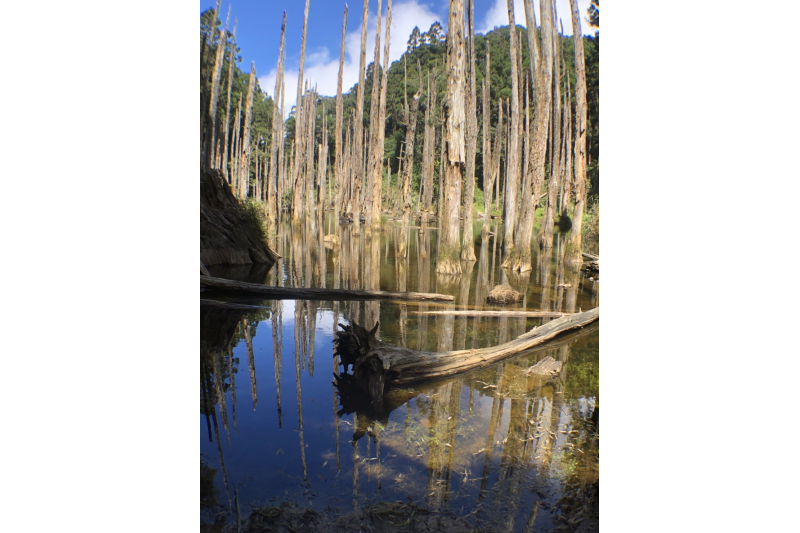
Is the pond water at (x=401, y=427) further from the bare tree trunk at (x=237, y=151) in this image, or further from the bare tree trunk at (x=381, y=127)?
the bare tree trunk at (x=237, y=151)

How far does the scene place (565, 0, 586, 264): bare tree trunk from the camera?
13.6 m

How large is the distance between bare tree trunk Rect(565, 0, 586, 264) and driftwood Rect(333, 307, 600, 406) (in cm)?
985

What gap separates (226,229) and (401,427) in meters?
10.7

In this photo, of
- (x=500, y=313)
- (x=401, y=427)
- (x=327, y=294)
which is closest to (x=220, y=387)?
(x=401, y=427)

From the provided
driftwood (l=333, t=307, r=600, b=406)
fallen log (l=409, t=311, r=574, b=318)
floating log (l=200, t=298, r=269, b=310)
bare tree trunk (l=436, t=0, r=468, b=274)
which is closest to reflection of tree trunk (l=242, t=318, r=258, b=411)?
floating log (l=200, t=298, r=269, b=310)

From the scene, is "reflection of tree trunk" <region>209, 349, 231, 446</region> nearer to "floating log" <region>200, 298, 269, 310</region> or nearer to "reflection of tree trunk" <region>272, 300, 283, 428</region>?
"reflection of tree trunk" <region>272, 300, 283, 428</region>

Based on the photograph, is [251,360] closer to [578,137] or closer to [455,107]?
[455,107]

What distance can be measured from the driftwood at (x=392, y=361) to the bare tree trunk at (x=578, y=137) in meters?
9.85

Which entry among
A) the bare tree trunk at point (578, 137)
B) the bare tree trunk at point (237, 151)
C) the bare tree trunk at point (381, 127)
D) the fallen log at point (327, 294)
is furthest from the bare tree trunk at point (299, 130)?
the fallen log at point (327, 294)

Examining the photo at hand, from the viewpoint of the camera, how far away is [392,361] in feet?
14.4
